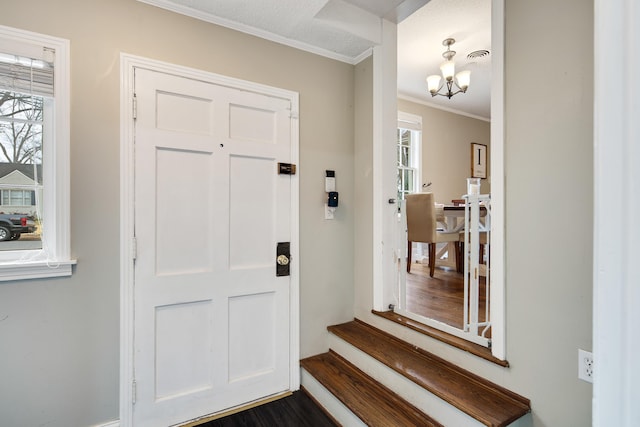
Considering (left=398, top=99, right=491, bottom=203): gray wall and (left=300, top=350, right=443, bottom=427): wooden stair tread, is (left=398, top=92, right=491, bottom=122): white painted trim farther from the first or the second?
(left=300, top=350, right=443, bottom=427): wooden stair tread

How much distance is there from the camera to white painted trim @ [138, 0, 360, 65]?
70.8 inches

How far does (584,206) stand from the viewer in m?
1.25

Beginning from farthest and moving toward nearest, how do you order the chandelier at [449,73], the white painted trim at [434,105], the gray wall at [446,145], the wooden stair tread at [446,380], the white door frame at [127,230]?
the gray wall at [446,145] → the white painted trim at [434,105] → the chandelier at [449,73] → the white door frame at [127,230] → the wooden stair tread at [446,380]

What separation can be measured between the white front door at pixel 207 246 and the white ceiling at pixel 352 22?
0.43 m

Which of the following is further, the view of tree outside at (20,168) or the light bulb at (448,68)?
the light bulb at (448,68)

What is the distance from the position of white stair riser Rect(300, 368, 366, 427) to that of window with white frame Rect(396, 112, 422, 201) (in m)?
3.07

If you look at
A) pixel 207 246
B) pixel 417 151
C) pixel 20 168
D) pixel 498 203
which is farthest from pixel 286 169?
pixel 417 151

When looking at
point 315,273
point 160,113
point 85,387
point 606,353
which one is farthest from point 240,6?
point 85,387

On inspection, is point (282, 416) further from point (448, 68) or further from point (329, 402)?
point (448, 68)

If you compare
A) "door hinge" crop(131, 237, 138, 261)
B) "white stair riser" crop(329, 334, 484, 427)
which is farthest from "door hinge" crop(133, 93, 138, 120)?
"white stair riser" crop(329, 334, 484, 427)

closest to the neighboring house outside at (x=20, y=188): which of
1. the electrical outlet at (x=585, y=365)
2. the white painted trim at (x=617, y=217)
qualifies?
the white painted trim at (x=617, y=217)

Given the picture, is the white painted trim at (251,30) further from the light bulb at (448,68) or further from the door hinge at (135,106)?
the light bulb at (448,68)

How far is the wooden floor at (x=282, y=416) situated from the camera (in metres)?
1.84

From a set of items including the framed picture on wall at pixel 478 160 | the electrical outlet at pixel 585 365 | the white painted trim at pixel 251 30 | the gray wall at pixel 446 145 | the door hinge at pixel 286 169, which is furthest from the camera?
the framed picture on wall at pixel 478 160
